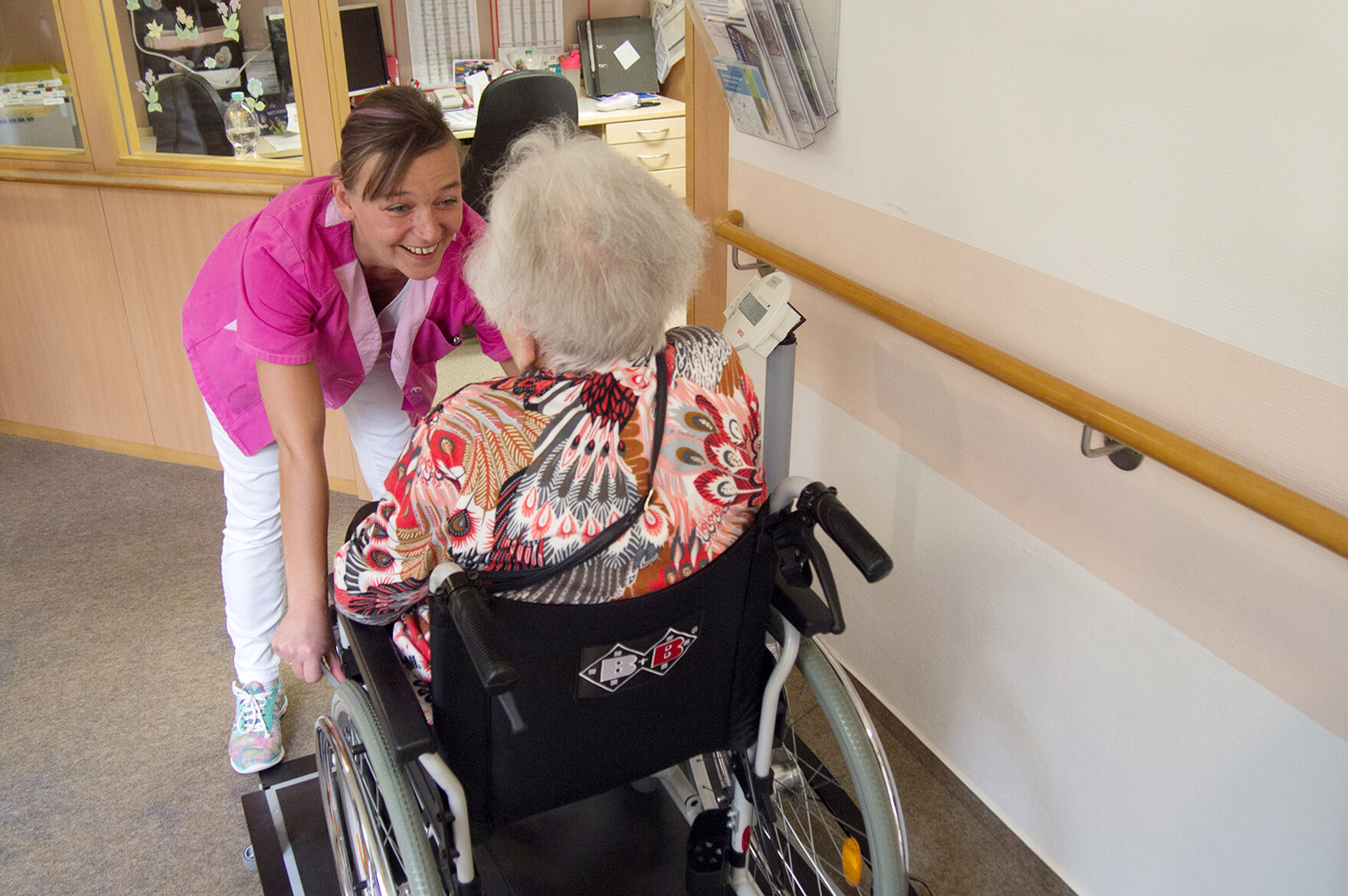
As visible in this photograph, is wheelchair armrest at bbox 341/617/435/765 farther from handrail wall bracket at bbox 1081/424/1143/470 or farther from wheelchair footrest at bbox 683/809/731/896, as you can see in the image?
handrail wall bracket at bbox 1081/424/1143/470

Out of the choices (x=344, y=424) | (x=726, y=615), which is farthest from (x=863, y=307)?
(x=344, y=424)

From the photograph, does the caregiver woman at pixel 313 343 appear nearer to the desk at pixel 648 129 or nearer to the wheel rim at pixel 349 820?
the wheel rim at pixel 349 820

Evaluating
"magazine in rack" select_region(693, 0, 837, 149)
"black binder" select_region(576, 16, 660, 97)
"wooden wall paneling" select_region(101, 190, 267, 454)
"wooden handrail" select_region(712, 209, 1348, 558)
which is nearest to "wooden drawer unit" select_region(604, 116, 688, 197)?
"black binder" select_region(576, 16, 660, 97)

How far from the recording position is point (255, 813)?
1.73 m

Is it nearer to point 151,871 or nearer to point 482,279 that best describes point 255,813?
point 151,871

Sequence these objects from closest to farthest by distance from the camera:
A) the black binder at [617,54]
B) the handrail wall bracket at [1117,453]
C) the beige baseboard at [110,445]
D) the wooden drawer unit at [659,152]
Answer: the handrail wall bracket at [1117,453] < the beige baseboard at [110,445] < the wooden drawer unit at [659,152] < the black binder at [617,54]

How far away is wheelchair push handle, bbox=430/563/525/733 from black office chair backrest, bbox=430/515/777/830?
33mm

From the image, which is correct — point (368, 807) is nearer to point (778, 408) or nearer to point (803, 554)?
point (803, 554)

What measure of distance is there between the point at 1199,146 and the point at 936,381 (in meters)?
0.58

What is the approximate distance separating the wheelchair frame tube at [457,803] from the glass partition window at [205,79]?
1.95 metres

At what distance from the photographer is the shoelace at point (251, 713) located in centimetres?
192

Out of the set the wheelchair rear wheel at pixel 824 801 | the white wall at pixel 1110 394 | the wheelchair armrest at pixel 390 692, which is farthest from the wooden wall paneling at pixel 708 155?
the wheelchair armrest at pixel 390 692

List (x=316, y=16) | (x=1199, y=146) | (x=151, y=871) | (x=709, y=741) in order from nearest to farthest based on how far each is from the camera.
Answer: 1. (x=1199, y=146)
2. (x=709, y=741)
3. (x=151, y=871)
4. (x=316, y=16)

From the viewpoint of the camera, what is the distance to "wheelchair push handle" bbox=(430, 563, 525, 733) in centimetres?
90
